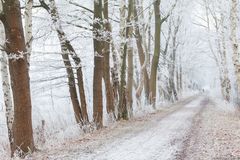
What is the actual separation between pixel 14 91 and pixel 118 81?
11201 millimetres

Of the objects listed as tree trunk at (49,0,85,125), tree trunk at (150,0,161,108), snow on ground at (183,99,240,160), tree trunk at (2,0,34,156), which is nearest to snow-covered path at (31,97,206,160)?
snow on ground at (183,99,240,160)

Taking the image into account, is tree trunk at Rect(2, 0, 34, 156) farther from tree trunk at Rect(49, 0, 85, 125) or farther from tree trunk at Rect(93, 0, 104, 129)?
tree trunk at Rect(93, 0, 104, 129)

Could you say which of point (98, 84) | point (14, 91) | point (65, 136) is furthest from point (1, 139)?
point (14, 91)

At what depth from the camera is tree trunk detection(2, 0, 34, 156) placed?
31.6 ft

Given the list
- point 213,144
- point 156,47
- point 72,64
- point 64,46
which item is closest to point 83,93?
point 72,64

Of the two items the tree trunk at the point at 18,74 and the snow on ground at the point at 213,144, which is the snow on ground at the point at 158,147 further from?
the tree trunk at the point at 18,74

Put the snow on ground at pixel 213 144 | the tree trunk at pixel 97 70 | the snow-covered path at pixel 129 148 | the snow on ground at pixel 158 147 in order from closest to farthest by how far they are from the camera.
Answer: the snow on ground at pixel 213 144, the snow on ground at pixel 158 147, the snow-covered path at pixel 129 148, the tree trunk at pixel 97 70

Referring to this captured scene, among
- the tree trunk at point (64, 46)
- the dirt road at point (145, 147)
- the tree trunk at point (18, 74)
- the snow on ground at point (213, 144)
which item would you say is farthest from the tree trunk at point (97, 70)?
the tree trunk at point (18, 74)

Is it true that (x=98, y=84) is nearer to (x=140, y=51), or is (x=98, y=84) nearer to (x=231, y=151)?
(x=231, y=151)

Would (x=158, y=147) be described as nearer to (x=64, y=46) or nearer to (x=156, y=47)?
(x=64, y=46)

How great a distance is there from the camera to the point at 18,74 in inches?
382

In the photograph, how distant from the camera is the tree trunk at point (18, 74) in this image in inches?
379

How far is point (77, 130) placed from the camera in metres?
15.2

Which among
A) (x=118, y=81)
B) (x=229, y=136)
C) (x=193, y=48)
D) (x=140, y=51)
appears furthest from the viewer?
(x=193, y=48)
